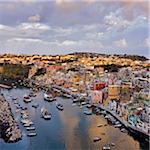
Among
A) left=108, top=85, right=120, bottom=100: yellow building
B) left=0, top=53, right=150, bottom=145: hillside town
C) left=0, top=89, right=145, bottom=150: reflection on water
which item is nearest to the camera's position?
left=0, top=89, right=145, bottom=150: reflection on water

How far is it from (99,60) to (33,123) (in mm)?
8799

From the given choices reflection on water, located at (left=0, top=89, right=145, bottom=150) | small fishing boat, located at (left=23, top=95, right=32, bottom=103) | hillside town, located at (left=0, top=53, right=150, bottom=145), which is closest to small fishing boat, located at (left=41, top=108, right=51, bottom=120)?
reflection on water, located at (left=0, top=89, right=145, bottom=150)

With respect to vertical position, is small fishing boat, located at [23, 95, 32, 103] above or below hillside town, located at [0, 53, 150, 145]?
below

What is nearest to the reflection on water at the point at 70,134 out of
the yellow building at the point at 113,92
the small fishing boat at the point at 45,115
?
the small fishing boat at the point at 45,115

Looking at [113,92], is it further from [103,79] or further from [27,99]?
[103,79]

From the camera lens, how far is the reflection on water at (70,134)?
433cm

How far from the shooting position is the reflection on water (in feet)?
14.2

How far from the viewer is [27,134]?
15.6ft

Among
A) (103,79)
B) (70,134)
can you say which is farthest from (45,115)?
(103,79)

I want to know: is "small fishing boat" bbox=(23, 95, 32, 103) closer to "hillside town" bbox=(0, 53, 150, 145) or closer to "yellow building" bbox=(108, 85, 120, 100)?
"hillside town" bbox=(0, 53, 150, 145)

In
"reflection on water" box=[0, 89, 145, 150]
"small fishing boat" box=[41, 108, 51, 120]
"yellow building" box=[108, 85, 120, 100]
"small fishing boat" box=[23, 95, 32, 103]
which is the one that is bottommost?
"reflection on water" box=[0, 89, 145, 150]

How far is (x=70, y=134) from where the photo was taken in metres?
4.95

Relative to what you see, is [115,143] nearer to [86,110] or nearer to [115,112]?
[115,112]

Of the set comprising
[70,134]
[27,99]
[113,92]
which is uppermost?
[113,92]
